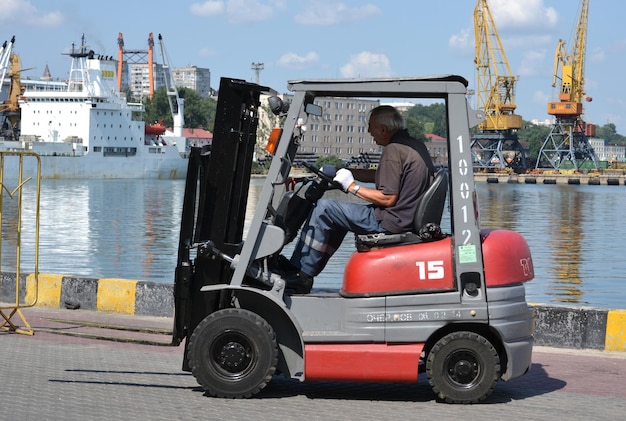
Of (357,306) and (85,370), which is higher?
(357,306)

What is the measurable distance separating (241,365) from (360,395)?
84 centimetres

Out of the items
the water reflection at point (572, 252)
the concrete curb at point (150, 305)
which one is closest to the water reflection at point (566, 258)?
the water reflection at point (572, 252)

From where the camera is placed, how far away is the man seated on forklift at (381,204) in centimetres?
632

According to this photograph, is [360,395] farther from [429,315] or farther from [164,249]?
[164,249]

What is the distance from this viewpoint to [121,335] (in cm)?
866

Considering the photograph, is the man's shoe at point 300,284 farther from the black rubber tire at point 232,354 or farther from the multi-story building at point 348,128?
the multi-story building at point 348,128

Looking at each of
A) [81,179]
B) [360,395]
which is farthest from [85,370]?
[81,179]

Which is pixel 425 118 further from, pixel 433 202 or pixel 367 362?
pixel 367 362

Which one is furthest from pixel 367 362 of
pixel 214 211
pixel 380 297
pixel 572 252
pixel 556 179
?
pixel 556 179

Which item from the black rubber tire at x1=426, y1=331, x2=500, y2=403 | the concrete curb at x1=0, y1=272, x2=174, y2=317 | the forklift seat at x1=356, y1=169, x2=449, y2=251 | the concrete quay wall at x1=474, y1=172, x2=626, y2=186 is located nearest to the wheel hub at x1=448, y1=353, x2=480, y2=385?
the black rubber tire at x1=426, y1=331, x2=500, y2=403

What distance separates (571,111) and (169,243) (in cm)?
9392

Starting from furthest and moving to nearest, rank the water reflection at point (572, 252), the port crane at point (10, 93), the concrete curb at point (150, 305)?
the port crane at point (10, 93) < the water reflection at point (572, 252) < the concrete curb at point (150, 305)

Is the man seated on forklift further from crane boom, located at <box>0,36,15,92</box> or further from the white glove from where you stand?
crane boom, located at <box>0,36,15,92</box>

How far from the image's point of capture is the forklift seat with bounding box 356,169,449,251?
628 cm
